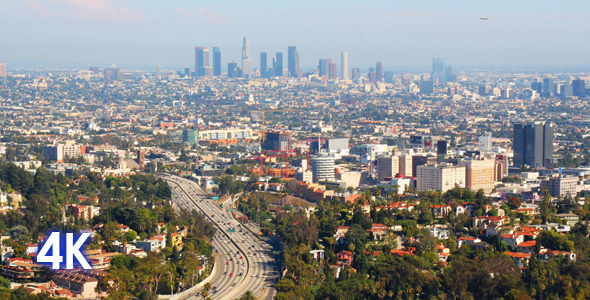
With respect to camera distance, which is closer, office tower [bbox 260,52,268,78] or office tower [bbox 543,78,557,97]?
office tower [bbox 543,78,557,97]

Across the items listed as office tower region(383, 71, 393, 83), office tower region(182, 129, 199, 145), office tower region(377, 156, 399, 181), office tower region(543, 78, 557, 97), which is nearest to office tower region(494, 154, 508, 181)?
office tower region(377, 156, 399, 181)

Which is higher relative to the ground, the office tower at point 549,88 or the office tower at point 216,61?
the office tower at point 216,61

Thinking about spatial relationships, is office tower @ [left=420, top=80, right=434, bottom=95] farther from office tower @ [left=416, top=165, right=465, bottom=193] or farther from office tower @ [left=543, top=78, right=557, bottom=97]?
office tower @ [left=416, top=165, right=465, bottom=193]

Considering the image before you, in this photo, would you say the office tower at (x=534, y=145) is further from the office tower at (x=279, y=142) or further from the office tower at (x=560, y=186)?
the office tower at (x=279, y=142)

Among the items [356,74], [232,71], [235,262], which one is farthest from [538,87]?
[235,262]

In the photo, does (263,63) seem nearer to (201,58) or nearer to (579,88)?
(201,58)

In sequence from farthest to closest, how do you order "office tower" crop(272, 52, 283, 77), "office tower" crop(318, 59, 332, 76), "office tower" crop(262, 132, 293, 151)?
"office tower" crop(318, 59, 332, 76) → "office tower" crop(272, 52, 283, 77) → "office tower" crop(262, 132, 293, 151)

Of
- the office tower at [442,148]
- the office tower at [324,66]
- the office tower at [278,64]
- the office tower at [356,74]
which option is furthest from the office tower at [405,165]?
the office tower at [356,74]
